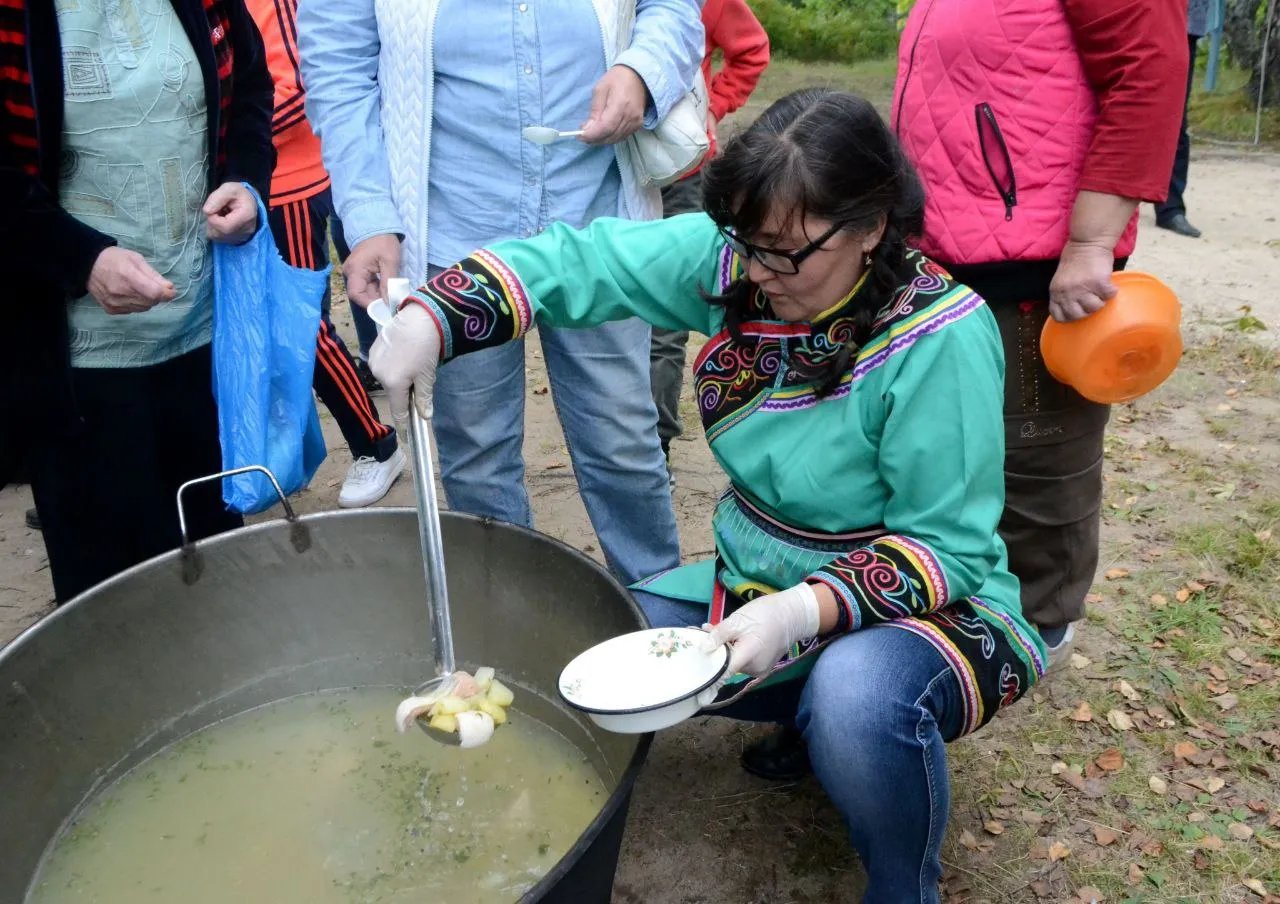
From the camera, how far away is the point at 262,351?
2068 mm

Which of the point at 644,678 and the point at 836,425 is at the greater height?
the point at 836,425

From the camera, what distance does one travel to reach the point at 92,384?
1.98 meters

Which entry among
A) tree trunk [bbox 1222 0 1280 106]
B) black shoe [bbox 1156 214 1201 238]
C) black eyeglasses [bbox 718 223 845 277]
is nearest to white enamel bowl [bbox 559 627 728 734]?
black eyeglasses [bbox 718 223 845 277]

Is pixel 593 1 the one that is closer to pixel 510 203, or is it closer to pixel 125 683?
pixel 510 203

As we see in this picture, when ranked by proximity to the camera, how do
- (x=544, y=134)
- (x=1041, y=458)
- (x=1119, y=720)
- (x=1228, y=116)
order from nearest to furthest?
(x=544, y=134) < (x=1041, y=458) < (x=1119, y=720) < (x=1228, y=116)

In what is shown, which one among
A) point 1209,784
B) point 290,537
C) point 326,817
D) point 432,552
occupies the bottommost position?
point 1209,784

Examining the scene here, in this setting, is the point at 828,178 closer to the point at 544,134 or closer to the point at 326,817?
the point at 544,134

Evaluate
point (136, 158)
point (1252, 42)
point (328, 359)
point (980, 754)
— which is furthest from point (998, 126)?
point (1252, 42)

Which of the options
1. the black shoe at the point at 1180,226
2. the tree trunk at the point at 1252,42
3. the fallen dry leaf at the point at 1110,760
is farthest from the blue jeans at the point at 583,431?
the tree trunk at the point at 1252,42

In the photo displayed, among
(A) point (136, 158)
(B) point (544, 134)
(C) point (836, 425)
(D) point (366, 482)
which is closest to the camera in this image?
(C) point (836, 425)

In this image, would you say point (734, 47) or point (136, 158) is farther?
point (734, 47)

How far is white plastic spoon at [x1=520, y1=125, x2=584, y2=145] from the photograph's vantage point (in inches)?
80.0

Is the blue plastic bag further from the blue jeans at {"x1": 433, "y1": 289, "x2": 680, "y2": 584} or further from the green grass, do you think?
the green grass

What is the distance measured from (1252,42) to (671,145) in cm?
901
